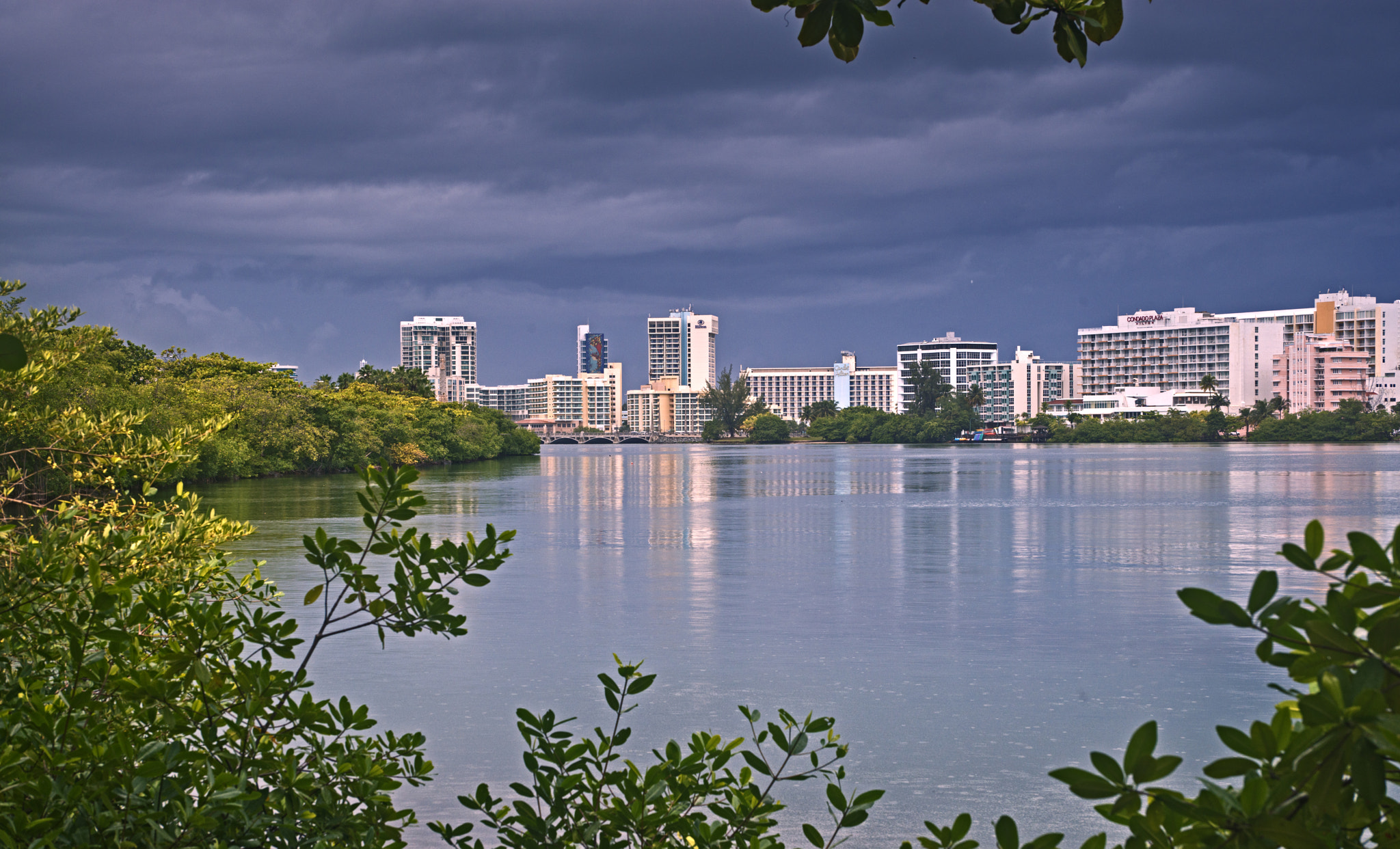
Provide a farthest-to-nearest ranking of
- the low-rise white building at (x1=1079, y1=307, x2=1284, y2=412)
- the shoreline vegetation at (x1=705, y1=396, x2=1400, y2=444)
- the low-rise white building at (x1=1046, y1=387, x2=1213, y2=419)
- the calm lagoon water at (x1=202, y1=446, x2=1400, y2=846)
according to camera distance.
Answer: the low-rise white building at (x1=1079, y1=307, x2=1284, y2=412) < the low-rise white building at (x1=1046, y1=387, x2=1213, y2=419) < the shoreline vegetation at (x1=705, y1=396, x2=1400, y2=444) < the calm lagoon water at (x1=202, y1=446, x2=1400, y2=846)

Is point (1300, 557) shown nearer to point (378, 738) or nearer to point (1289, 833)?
point (1289, 833)

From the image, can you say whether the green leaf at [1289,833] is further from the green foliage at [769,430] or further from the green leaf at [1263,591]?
the green foliage at [769,430]

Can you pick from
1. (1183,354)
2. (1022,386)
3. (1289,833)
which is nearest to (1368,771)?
(1289,833)

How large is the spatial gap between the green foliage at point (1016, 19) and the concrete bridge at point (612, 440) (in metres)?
161

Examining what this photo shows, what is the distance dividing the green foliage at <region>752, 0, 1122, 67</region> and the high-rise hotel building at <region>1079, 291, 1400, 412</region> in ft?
511

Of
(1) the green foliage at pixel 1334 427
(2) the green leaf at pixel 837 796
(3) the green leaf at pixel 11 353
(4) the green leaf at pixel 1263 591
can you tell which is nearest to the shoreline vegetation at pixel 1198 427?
(1) the green foliage at pixel 1334 427

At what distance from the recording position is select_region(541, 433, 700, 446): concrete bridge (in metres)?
167

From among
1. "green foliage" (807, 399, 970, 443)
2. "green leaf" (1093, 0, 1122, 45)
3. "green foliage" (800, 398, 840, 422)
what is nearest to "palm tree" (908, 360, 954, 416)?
"green foliage" (807, 399, 970, 443)

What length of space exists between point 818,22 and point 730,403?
172008 mm

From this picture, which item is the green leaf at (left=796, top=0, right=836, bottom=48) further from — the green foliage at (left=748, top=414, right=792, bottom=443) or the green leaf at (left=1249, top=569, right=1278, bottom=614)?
the green foliage at (left=748, top=414, right=792, bottom=443)

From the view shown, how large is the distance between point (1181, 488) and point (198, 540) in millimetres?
40335

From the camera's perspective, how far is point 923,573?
17.5 metres

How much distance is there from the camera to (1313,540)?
4.96 ft

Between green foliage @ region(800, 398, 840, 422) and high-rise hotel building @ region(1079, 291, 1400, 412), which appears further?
green foliage @ region(800, 398, 840, 422)
